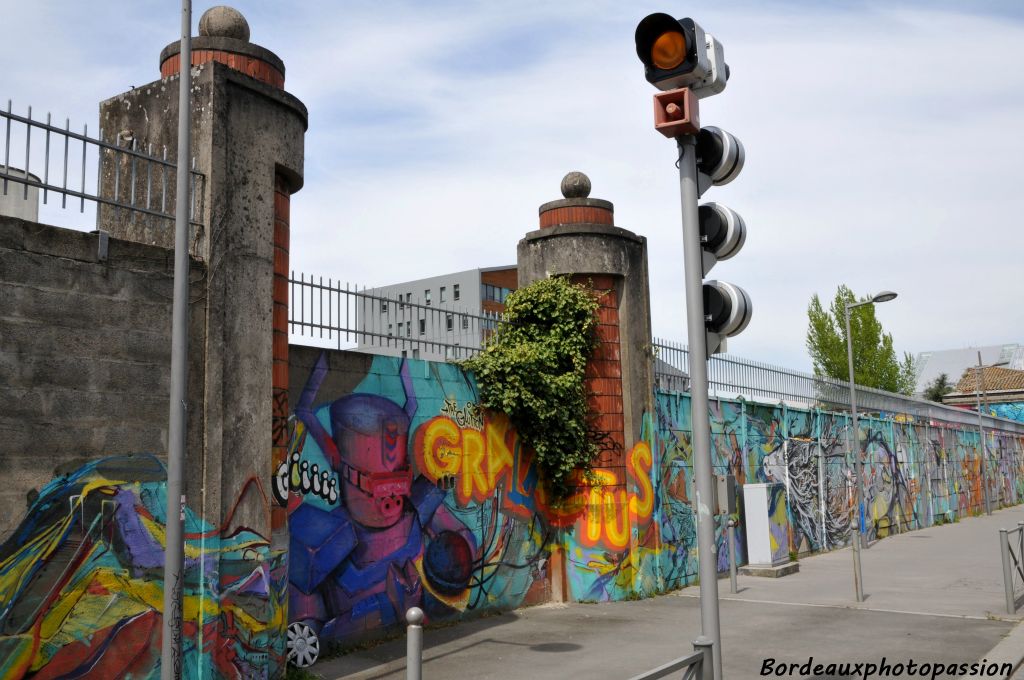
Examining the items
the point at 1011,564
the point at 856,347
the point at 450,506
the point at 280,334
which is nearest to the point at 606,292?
the point at 450,506

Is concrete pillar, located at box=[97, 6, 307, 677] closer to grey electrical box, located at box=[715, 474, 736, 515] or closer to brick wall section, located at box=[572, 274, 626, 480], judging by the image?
grey electrical box, located at box=[715, 474, 736, 515]

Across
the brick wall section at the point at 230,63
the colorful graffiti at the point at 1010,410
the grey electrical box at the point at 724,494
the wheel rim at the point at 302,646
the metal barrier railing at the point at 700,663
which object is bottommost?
the wheel rim at the point at 302,646

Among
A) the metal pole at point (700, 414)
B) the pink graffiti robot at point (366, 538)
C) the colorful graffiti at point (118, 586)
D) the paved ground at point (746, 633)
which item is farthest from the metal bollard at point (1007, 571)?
the colorful graffiti at point (118, 586)

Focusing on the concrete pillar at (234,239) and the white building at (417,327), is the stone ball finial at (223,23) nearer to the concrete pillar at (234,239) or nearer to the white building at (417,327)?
the concrete pillar at (234,239)

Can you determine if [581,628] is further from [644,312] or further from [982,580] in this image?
[982,580]

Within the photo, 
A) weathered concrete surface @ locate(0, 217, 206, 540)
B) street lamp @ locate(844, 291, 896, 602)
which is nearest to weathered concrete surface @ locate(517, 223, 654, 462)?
street lamp @ locate(844, 291, 896, 602)

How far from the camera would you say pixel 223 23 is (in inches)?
Answer: 328

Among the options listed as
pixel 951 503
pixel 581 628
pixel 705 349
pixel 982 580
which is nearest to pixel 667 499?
pixel 581 628

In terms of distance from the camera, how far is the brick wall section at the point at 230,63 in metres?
8.20

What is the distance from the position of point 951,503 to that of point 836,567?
651 inches

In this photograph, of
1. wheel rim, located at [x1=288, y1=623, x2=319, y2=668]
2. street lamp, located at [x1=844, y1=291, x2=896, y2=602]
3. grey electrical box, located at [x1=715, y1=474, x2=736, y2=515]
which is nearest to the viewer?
grey electrical box, located at [x1=715, y1=474, x2=736, y2=515]

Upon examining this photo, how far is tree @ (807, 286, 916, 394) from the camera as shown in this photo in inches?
2160

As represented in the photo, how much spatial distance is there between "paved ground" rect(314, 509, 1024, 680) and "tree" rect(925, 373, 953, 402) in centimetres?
6074

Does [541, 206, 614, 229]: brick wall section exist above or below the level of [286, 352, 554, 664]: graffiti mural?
above
